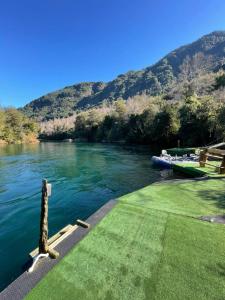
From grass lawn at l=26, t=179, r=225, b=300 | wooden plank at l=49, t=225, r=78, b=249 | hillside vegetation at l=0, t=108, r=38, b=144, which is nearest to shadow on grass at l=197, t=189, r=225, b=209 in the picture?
grass lawn at l=26, t=179, r=225, b=300

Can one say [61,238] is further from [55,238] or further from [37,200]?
[37,200]

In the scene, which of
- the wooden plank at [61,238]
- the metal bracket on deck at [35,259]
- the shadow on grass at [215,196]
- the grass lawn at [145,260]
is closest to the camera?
the grass lawn at [145,260]

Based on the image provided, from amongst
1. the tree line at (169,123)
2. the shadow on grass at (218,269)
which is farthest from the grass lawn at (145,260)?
the tree line at (169,123)

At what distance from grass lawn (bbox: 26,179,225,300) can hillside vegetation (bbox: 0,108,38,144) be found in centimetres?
5811

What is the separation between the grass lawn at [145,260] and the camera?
3.30 meters

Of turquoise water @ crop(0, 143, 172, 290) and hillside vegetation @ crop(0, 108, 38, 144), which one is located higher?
hillside vegetation @ crop(0, 108, 38, 144)

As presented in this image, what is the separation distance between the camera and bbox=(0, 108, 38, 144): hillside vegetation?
5858 centimetres

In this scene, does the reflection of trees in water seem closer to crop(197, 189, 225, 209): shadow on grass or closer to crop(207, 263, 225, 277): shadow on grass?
crop(197, 189, 225, 209): shadow on grass

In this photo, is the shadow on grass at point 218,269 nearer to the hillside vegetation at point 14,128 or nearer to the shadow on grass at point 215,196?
the shadow on grass at point 215,196

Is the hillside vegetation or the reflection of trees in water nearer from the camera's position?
the reflection of trees in water

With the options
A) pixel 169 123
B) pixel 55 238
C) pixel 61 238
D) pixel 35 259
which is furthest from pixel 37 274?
pixel 169 123

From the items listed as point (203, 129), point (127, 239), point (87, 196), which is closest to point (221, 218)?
point (127, 239)

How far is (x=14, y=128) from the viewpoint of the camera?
213 ft

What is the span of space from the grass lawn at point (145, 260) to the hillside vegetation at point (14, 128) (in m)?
58.1
